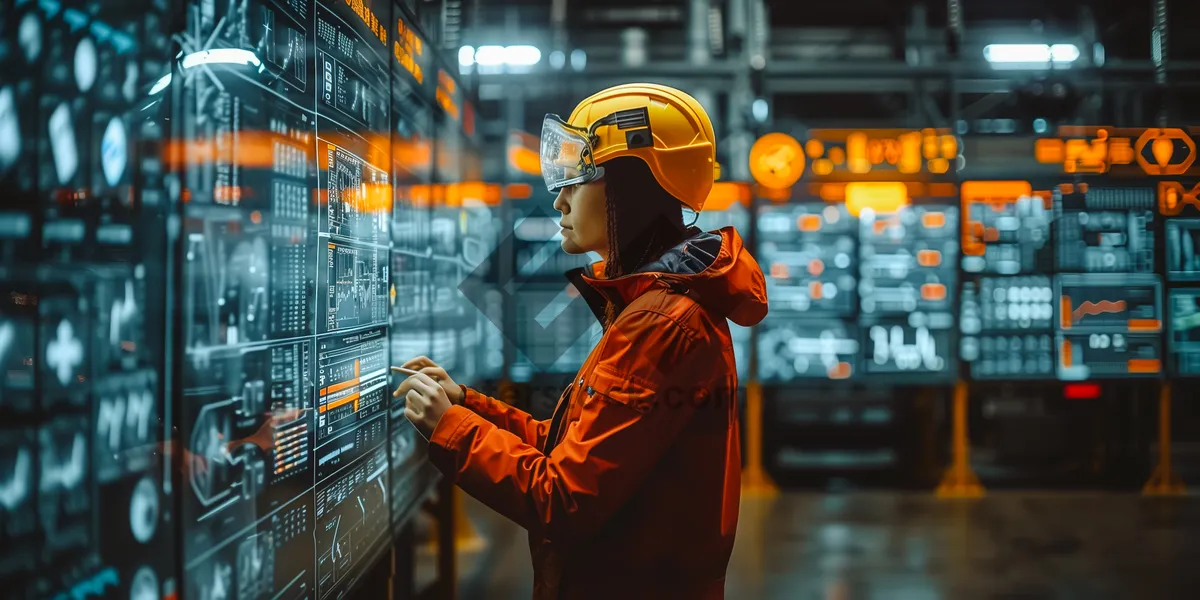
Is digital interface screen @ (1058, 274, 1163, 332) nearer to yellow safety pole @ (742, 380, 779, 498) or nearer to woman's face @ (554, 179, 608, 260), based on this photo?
yellow safety pole @ (742, 380, 779, 498)

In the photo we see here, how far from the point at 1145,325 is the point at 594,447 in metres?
5.26

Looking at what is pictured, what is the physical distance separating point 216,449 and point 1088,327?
608 centimetres

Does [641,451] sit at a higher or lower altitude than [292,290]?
lower

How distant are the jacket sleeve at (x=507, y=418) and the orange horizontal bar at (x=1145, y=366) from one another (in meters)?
5.22

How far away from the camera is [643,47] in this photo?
322 inches

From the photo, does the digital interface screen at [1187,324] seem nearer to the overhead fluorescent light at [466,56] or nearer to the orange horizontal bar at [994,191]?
the orange horizontal bar at [994,191]

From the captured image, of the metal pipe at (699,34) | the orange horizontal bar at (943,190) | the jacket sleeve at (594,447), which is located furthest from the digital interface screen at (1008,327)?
the jacket sleeve at (594,447)

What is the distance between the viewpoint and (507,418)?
5.72ft

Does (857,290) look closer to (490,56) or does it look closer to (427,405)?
(490,56)

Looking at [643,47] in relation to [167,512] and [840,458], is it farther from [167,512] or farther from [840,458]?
[167,512]

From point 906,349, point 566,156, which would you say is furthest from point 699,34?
point 566,156

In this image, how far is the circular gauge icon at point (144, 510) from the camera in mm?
1041

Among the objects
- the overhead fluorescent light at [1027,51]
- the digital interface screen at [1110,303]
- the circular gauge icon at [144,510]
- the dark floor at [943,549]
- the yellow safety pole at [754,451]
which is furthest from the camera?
the overhead fluorescent light at [1027,51]

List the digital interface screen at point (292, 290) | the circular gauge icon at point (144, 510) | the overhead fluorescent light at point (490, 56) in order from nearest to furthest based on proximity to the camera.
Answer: the circular gauge icon at point (144, 510)
the digital interface screen at point (292, 290)
the overhead fluorescent light at point (490, 56)
